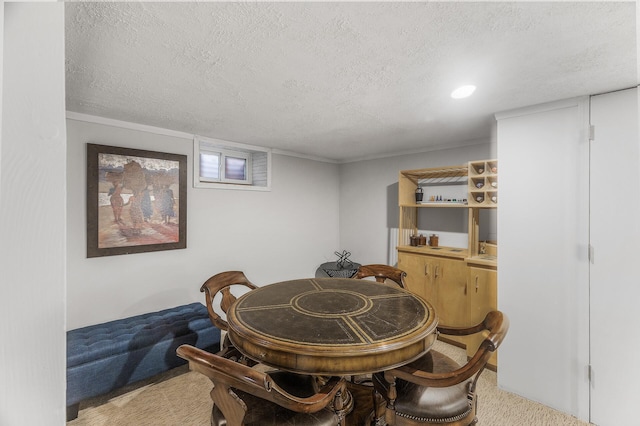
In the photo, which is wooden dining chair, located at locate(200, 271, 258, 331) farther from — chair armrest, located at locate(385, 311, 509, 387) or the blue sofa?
chair armrest, located at locate(385, 311, 509, 387)

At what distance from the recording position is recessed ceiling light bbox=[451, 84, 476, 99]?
A: 2.03 metres

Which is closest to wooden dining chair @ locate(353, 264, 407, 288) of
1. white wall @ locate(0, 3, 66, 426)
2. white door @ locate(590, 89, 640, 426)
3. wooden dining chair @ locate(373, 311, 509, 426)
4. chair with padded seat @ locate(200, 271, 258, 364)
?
chair with padded seat @ locate(200, 271, 258, 364)

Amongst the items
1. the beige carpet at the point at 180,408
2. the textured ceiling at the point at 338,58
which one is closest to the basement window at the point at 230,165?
the textured ceiling at the point at 338,58

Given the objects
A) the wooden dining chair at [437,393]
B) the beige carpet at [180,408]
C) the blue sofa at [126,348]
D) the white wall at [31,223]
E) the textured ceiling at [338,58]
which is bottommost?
the beige carpet at [180,408]

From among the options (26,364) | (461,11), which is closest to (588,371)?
(461,11)

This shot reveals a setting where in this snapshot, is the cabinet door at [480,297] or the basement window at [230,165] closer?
the cabinet door at [480,297]

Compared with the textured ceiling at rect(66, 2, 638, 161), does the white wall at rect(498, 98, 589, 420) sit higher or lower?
lower

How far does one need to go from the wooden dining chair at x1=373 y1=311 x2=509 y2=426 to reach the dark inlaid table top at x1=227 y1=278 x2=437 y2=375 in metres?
0.12

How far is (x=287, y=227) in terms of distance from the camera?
4.46 metres

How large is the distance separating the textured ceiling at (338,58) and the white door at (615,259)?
248 millimetres

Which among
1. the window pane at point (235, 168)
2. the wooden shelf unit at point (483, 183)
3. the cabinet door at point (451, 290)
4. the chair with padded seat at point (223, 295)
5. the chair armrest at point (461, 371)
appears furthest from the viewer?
the window pane at point (235, 168)

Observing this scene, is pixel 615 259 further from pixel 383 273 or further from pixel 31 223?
pixel 31 223

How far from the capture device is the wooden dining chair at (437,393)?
1392 mm

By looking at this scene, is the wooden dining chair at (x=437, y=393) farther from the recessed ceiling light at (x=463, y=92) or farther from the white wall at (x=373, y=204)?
the white wall at (x=373, y=204)
